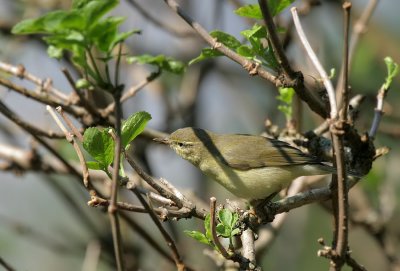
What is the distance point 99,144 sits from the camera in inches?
76.4

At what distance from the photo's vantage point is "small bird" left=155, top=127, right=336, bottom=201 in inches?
126

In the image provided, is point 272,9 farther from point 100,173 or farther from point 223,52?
point 100,173

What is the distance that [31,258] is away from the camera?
573 centimetres

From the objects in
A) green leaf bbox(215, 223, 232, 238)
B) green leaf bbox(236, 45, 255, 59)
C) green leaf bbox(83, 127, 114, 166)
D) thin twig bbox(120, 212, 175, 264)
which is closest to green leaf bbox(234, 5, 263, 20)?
green leaf bbox(236, 45, 255, 59)

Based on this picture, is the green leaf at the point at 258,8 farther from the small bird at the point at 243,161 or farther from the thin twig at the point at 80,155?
the small bird at the point at 243,161

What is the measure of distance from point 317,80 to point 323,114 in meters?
0.13

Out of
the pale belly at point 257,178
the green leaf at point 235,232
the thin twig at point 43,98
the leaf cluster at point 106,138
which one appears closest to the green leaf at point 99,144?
the leaf cluster at point 106,138

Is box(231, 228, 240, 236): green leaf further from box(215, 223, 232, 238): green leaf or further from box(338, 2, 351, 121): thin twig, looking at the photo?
box(338, 2, 351, 121): thin twig

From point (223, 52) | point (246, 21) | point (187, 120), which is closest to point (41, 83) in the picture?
point (223, 52)

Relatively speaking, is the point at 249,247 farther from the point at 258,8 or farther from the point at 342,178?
the point at 258,8

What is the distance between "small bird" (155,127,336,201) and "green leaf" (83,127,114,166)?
4.14 ft

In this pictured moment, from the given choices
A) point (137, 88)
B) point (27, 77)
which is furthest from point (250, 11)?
point (27, 77)

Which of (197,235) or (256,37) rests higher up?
(256,37)

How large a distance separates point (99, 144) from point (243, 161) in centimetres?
164
